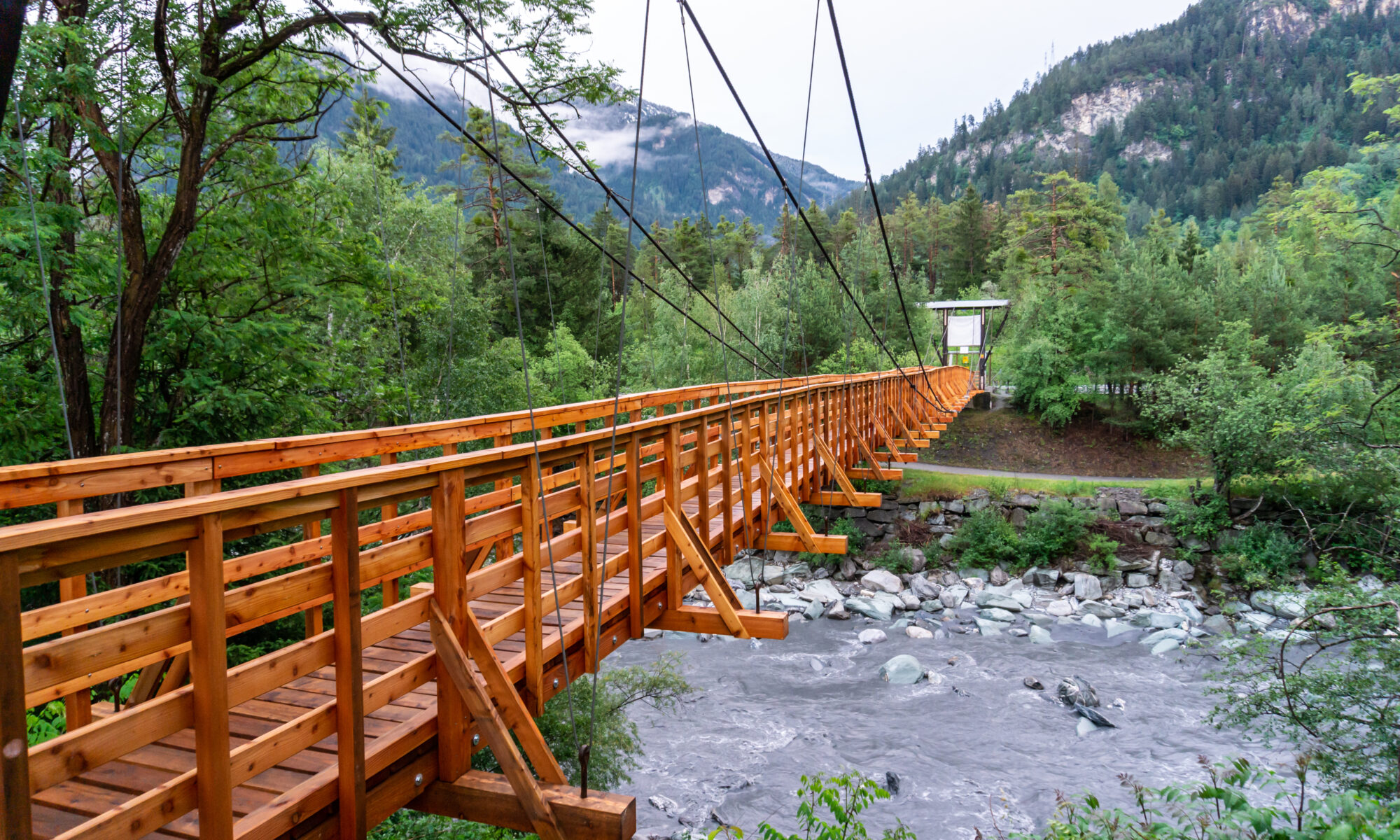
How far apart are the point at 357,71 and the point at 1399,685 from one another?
37.5 ft

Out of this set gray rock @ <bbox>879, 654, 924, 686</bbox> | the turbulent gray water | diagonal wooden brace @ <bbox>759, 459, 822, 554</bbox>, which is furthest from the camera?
gray rock @ <bbox>879, 654, 924, 686</bbox>

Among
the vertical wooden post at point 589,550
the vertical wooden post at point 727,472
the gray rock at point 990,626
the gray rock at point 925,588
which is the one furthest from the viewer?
the gray rock at point 925,588

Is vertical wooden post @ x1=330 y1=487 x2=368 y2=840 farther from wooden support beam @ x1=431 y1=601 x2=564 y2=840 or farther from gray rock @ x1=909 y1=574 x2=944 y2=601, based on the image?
gray rock @ x1=909 y1=574 x2=944 y2=601

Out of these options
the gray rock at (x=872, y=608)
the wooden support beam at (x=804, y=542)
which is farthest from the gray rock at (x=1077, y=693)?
the wooden support beam at (x=804, y=542)

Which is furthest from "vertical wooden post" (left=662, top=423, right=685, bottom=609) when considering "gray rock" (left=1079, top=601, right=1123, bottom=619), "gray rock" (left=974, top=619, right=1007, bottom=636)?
"gray rock" (left=1079, top=601, right=1123, bottom=619)

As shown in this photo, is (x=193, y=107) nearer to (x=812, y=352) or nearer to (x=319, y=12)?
(x=319, y=12)

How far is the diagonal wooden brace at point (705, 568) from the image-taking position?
13.3 feet

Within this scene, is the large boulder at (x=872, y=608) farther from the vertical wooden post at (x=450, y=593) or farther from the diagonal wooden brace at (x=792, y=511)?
the vertical wooden post at (x=450, y=593)

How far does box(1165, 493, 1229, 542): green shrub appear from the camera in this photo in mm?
17469

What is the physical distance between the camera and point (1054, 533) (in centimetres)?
1797

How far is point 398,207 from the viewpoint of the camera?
17484 mm

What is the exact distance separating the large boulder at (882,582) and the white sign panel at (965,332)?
1236 cm

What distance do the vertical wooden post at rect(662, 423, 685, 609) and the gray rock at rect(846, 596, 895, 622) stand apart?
41.2ft

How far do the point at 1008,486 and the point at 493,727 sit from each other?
19366mm
